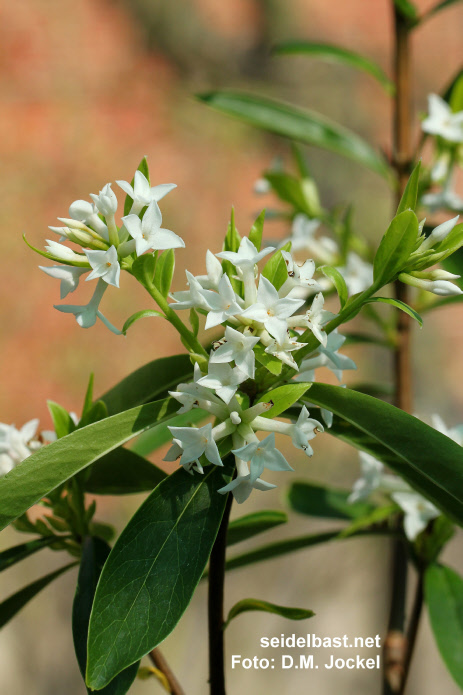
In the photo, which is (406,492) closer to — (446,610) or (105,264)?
(446,610)

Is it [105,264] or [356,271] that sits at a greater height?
[105,264]

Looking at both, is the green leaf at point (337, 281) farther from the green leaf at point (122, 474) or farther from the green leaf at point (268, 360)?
the green leaf at point (122, 474)

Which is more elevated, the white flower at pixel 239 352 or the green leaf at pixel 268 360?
the white flower at pixel 239 352

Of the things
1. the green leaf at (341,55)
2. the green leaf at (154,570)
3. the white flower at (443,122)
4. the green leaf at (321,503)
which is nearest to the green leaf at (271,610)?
the green leaf at (154,570)

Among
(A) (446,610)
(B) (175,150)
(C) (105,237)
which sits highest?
(C) (105,237)

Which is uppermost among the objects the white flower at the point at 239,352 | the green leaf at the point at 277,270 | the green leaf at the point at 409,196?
the green leaf at the point at 409,196

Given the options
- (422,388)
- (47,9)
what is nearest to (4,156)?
(47,9)

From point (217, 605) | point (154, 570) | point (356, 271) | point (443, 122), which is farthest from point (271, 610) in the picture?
point (443, 122)
